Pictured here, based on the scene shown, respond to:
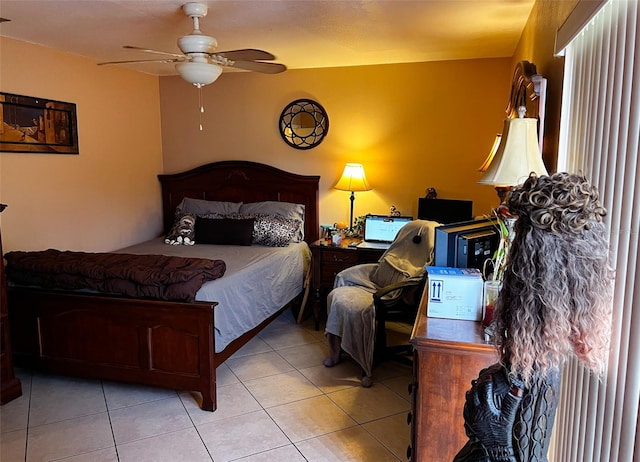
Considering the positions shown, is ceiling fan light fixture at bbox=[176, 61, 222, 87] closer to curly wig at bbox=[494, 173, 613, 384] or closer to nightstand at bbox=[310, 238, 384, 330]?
nightstand at bbox=[310, 238, 384, 330]

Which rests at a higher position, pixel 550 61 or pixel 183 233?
pixel 550 61

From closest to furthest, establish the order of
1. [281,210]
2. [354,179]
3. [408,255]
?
[408,255] → [354,179] → [281,210]

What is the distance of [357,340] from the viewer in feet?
10.4

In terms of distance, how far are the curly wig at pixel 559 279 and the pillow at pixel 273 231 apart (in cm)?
347

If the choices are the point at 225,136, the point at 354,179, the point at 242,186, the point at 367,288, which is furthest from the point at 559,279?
the point at 225,136

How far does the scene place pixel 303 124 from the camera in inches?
186

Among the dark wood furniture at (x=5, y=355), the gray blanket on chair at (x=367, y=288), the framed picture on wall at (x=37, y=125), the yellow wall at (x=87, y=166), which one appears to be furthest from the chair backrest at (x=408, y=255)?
the framed picture on wall at (x=37, y=125)

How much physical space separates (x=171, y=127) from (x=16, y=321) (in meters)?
2.74

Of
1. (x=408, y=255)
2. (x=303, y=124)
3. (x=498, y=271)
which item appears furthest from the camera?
(x=303, y=124)

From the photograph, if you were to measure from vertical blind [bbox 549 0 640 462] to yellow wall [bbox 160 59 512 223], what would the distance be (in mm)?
2740

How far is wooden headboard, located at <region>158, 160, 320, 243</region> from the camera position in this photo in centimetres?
476

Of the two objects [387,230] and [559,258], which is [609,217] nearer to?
[559,258]

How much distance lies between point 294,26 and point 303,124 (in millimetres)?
1607

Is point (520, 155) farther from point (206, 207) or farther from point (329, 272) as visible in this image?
point (206, 207)
